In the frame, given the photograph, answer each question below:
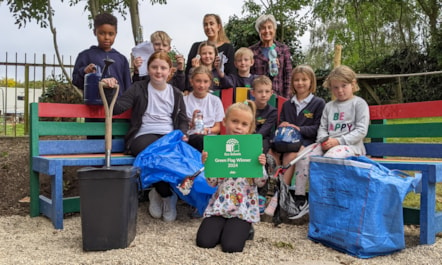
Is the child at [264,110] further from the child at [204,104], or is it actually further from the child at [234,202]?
the child at [234,202]

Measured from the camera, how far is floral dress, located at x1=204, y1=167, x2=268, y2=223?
10.0 feet

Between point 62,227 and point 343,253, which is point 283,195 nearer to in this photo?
point 343,253

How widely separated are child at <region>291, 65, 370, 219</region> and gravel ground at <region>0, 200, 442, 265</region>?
421 millimetres

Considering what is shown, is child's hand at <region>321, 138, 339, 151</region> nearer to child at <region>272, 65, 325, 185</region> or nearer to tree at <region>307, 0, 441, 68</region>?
child at <region>272, 65, 325, 185</region>

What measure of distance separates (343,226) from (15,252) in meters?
2.11

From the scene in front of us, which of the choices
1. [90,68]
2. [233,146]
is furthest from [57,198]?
[233,146]

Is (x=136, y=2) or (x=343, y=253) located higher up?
(x=136, y=2)

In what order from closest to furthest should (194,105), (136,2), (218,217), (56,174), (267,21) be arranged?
(218,217)
(56,174)
(194,105)
(267,21)
(136,2)

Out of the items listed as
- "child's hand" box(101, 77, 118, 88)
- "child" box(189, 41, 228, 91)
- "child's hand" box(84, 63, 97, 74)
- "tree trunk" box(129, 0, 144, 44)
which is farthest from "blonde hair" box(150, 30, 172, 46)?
"tree trunk" box(129, 0, 144, 44)

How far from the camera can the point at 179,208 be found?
14.0 ft

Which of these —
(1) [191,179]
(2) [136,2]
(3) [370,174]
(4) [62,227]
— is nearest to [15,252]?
(4) [62,227]

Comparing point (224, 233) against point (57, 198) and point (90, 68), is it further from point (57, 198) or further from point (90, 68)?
point (90, 68)

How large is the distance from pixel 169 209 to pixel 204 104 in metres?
1.06

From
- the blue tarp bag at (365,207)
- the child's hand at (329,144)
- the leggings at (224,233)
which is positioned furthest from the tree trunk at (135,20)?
the blue tarp bag at (365,207)
